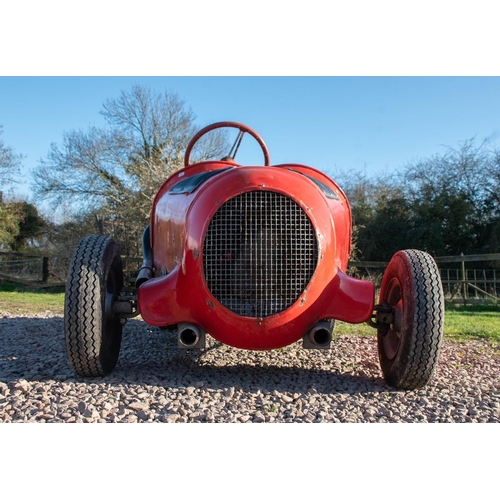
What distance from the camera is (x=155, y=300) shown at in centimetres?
348

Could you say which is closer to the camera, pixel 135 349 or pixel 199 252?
pixel 199 252

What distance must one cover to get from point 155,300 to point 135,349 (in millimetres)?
1928

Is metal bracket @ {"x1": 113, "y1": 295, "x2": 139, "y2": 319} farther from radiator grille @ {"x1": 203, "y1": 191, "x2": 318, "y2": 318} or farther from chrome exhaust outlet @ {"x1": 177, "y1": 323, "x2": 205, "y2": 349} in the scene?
radiator grille @ {"x1": 203, "y1": 191, "x2": 318, "y2": 318}

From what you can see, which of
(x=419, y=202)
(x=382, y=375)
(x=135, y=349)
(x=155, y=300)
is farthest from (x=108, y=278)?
(x=419, y=202)

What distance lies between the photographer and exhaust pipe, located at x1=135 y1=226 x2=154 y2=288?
4448 millimetres

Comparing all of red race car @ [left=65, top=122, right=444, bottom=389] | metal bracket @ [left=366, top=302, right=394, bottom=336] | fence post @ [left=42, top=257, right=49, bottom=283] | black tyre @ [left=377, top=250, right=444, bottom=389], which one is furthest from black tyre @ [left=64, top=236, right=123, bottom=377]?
fence post @ [left=42, top=257, right=49, bottom=283]

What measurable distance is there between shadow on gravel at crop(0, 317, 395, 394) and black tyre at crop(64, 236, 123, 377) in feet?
0.46

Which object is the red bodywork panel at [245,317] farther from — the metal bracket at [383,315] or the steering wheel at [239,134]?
the steering wheel at [239,134]

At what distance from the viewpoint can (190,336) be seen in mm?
3438

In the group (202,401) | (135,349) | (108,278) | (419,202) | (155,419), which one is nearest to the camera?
(155,419)

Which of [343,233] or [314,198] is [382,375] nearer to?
[343,233]

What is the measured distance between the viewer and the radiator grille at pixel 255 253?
3.28 metres

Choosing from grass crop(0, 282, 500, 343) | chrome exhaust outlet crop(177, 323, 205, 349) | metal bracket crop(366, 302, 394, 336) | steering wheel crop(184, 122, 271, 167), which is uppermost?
steering wheel crop(184, 122, 271, 167)

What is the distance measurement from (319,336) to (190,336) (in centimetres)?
89
